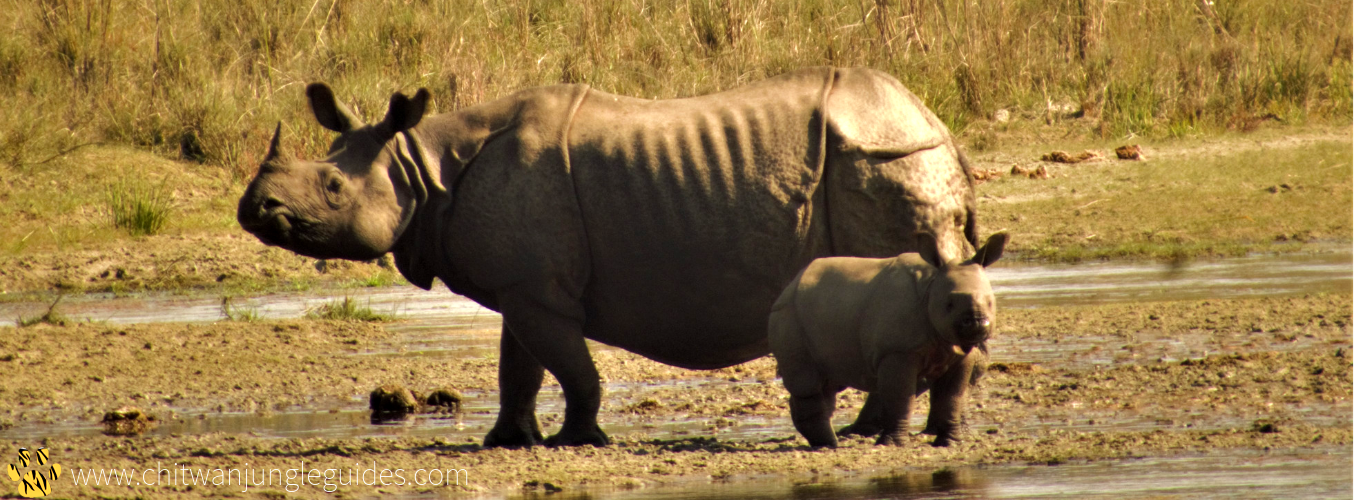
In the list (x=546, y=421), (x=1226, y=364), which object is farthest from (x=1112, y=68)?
(x=546, y=421)

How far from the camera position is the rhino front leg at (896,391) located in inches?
257

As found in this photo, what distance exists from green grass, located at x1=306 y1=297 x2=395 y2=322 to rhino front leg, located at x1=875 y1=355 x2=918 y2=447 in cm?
526

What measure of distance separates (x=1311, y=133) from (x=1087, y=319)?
22.3ft

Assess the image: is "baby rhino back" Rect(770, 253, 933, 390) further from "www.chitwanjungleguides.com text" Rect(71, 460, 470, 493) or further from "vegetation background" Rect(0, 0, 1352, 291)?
"vegetation background" Rect(0, 0, 1352, 291)

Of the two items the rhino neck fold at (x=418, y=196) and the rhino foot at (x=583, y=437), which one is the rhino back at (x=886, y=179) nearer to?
the rhino foot at (x=583, y=437)

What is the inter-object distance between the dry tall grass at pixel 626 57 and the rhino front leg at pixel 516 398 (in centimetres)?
791

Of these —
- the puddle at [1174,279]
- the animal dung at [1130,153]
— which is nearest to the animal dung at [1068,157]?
the animal dung at [1130,153]

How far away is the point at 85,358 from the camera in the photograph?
9.85 meters

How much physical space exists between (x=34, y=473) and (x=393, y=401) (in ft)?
6.60

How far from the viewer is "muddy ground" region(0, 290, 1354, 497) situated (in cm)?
645

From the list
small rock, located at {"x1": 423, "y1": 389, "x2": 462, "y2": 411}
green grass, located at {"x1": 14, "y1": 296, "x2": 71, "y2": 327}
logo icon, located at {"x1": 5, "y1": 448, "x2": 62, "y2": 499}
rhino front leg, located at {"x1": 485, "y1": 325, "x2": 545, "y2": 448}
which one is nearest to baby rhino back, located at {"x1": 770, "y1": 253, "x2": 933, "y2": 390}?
rhino front leg, located at {"x1": 485, "y1": 325, "x2": 545, "y2": 448}

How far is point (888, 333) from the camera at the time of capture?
21.3ft

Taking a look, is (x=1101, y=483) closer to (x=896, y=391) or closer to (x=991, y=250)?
(x=896, y=391)

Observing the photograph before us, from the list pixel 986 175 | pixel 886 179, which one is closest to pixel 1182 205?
pixel 986 175
